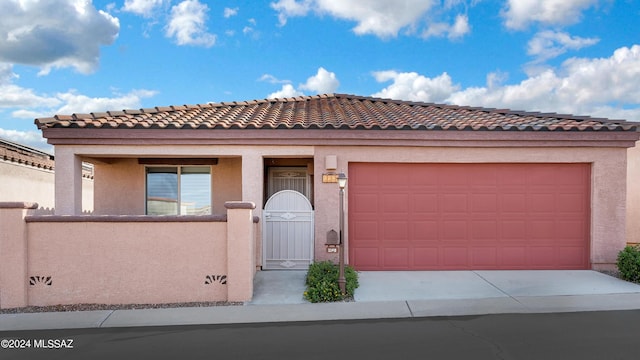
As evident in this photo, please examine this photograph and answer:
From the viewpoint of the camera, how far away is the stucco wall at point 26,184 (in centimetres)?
1380

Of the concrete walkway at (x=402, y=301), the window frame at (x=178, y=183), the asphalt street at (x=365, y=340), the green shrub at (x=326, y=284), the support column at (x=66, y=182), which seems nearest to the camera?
the asphalt street at (x=365, y=340)

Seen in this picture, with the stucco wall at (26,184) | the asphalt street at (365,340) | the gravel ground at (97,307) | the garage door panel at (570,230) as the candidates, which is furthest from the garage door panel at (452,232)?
the stucco wall at (26,184)

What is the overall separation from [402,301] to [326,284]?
132 cm

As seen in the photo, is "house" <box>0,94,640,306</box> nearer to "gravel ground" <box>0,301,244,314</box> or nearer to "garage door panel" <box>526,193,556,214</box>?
"garage door panel" <box>526,193,556,214</box>

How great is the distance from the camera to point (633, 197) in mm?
11555

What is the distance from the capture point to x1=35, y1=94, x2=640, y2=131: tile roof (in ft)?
28.4

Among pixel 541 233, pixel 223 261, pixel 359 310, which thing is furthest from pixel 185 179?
pixel 541 233

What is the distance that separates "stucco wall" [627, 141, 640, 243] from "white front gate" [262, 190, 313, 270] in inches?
372

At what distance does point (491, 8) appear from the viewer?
41.3 feet

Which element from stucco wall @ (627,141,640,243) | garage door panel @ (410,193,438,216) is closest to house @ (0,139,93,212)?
garage door panel @ (410,193,438,216)

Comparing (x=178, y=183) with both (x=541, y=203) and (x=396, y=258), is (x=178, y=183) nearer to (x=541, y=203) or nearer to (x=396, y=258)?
(x=396, y=258)

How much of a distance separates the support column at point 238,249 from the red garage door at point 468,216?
2944 mm

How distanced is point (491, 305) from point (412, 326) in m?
1.78

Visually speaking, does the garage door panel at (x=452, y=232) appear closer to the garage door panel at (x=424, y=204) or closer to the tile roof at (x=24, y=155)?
the garage door panel at (x=424, y=204)
